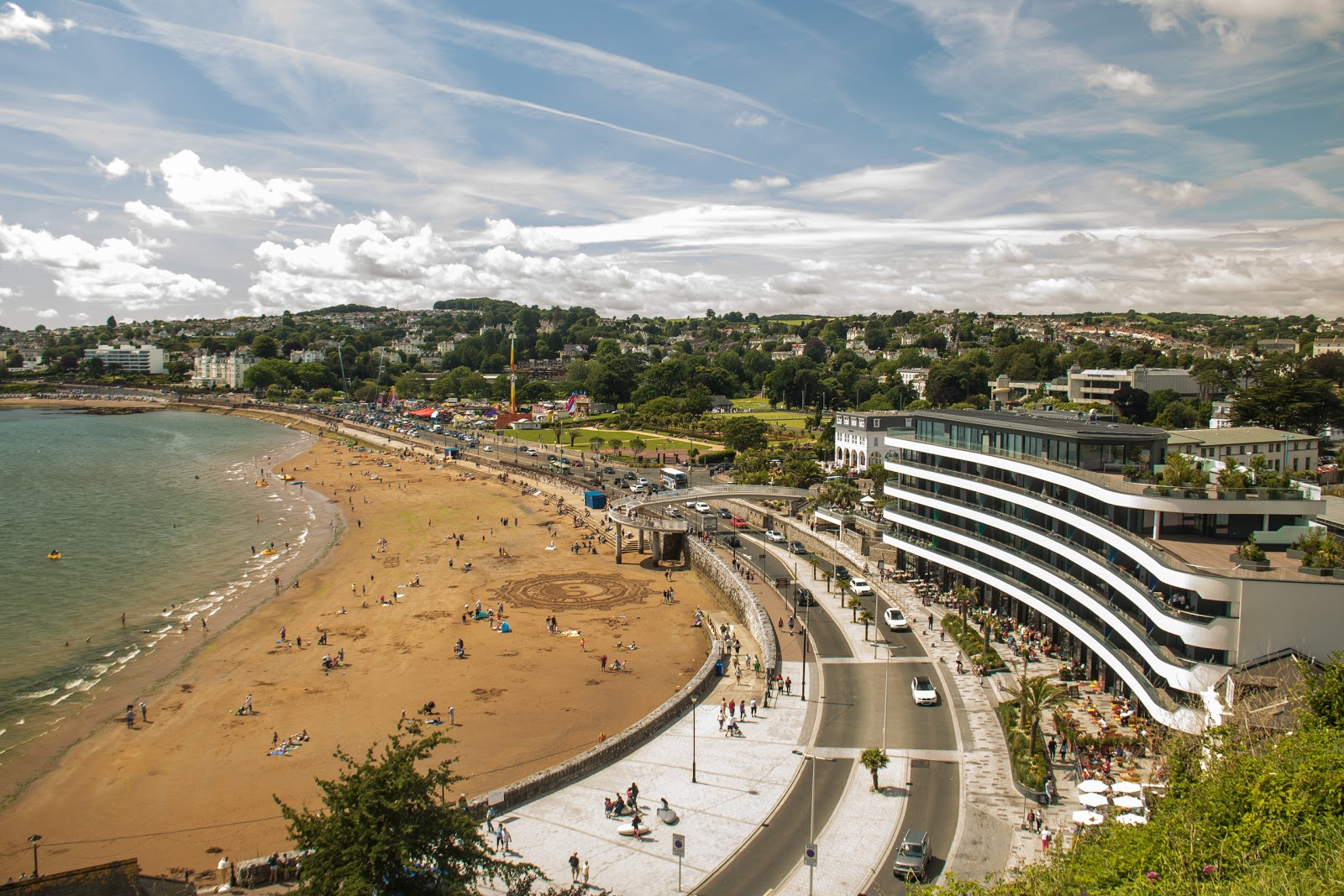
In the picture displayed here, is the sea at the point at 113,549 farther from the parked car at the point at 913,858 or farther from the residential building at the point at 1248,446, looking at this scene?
the residential building at the point at 1248,446

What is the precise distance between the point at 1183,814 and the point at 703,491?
43.9 metres

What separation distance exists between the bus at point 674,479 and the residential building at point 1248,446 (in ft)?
118

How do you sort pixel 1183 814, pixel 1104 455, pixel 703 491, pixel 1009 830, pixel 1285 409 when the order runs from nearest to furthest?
pixel 1183 814 → pixel 1009 830 → pixel 1104 455 → pixel 703 491 → pixel 1285 409

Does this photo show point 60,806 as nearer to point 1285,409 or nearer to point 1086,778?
point 1086,778

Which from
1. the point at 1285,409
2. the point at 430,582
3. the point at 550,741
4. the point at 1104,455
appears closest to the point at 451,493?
the point at 430,582

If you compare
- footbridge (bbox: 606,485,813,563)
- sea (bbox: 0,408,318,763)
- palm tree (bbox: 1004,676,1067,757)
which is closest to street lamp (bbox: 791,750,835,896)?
palm tree (bbox: 1004,676,1067,757)

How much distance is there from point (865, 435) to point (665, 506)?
20596 millimetres

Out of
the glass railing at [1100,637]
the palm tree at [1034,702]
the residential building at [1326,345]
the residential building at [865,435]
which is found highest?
the residential building at [1326,345]

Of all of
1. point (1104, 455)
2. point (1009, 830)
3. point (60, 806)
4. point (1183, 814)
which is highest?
point (1104, 455)

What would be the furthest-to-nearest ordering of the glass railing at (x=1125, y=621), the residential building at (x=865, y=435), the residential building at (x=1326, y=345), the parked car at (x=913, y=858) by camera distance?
the residential building at (x=1326, y=345) < the residential building at (x=865, y=435) < the glass railing at (x=1125, y=621) < the parked car at (x=913, y=858)

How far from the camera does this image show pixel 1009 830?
67.1 ft

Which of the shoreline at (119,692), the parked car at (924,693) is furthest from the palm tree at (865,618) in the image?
the shoreline at (119,692)

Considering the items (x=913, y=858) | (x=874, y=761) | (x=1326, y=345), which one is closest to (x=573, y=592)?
(x=874, y=761)

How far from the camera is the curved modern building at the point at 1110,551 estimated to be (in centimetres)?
2206
